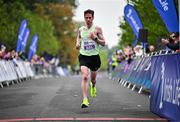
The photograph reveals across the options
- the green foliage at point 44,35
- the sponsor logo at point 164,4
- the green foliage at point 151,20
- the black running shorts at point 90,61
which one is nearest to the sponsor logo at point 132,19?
the sponsor logo at point 164,4

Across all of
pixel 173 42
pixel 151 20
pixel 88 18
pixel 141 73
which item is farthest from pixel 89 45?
pixel 151 20

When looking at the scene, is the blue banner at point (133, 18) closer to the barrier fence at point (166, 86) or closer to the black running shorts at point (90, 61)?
the black running shorts at point (90, 61)

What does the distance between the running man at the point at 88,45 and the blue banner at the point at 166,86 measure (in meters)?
1.25

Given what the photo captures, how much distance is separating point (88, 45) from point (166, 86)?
2399mm

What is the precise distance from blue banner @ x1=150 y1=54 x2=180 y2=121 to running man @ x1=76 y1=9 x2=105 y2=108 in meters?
1.25

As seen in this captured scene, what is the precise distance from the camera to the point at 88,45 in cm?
1262

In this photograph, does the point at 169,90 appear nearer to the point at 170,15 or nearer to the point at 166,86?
the point at 166,86

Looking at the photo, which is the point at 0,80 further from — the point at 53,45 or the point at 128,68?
the point at 53,45

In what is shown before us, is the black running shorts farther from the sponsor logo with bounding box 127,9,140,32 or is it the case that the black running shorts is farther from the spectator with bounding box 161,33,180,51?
the sponsor logo with bounding box 127,9,140,32

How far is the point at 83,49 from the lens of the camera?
41.6 feet

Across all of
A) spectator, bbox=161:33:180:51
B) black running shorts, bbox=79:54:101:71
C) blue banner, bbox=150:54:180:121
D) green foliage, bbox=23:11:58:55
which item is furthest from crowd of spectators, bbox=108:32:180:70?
green foliage, bbox=23:11:58:55

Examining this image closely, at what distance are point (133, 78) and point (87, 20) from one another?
10.2 meters

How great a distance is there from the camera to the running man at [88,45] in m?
12.4

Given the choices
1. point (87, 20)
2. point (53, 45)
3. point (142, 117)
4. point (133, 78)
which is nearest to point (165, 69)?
point (142, 117)
